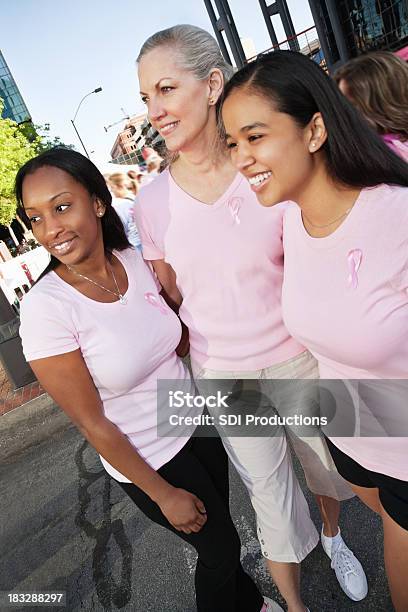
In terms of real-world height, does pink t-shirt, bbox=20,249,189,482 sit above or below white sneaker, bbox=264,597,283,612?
above

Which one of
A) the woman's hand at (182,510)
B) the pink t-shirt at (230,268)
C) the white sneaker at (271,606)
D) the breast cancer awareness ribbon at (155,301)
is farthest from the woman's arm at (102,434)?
the white sneaker at (271,606)

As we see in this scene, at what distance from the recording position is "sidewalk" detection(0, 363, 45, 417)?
5547 millimetres

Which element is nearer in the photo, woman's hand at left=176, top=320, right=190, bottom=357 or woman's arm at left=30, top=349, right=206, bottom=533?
woman's arm at left=30, top=349, right=206, bottom=533

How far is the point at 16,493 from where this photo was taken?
3721 millimetres

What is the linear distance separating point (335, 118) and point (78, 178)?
3.12ft

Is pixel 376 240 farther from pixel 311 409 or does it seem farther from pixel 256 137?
pixel 311 409

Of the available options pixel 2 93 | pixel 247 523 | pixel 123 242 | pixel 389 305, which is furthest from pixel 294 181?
pixel 2 93

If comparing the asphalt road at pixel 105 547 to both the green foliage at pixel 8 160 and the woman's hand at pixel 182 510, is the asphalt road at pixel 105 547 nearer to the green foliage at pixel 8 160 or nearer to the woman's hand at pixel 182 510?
the woman's hand at pixel 182 510

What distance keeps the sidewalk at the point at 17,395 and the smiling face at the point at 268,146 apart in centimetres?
503

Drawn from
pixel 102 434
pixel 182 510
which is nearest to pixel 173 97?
pixel 102 434

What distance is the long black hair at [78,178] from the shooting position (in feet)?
5.38

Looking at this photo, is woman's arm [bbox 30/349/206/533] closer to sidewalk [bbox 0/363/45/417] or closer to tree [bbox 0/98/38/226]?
sidewalk [bbox 0/363/45/417]

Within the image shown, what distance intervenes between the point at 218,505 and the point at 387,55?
2.58m


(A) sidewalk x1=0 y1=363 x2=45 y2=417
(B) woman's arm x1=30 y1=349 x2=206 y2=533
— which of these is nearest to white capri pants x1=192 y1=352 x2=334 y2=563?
(B) woman's arm x1=30 y1=349 x2=206 y2=533
